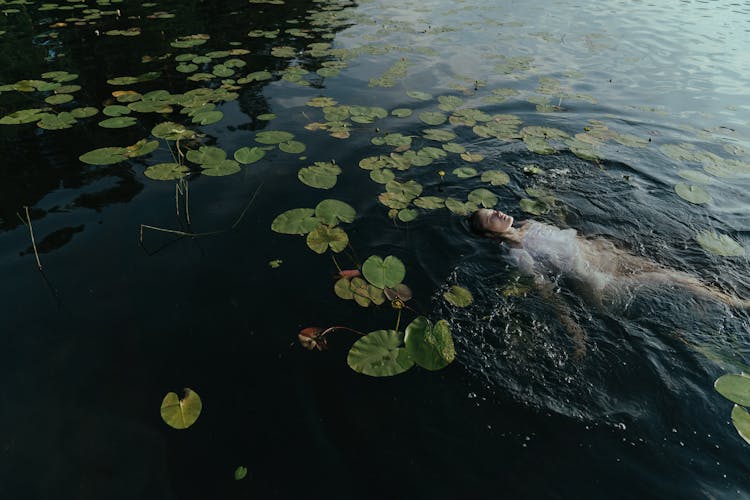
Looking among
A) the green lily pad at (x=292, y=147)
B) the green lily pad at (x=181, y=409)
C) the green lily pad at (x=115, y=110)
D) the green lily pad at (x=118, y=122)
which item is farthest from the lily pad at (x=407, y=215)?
the green lily pad at (x=115, y=110)

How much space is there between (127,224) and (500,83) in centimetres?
649

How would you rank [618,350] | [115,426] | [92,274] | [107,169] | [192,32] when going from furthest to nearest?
[192,32], [107,169], [92,274], [618,350], [115,426]

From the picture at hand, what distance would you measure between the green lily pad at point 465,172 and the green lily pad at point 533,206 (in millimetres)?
662

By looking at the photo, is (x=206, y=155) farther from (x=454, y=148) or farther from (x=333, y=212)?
(x=454, y=148)

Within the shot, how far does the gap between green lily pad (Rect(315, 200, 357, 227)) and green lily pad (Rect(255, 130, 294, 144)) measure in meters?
1.61

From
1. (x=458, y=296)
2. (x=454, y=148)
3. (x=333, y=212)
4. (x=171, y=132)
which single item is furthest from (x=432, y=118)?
(x=171, y=132)

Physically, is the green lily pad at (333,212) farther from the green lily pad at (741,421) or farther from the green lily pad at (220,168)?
the green lily pad at (741,421)

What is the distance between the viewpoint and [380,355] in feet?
8.20

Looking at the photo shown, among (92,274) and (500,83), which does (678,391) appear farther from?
(500,83)

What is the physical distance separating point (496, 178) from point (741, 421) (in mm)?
2950

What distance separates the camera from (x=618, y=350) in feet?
8.86

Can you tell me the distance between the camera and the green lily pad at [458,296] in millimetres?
2965

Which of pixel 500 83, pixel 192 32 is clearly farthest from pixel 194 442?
pixel 192 32

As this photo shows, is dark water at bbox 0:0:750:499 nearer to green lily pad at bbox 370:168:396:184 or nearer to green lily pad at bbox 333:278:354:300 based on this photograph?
green lily pad at bbox 333:278:354:300
